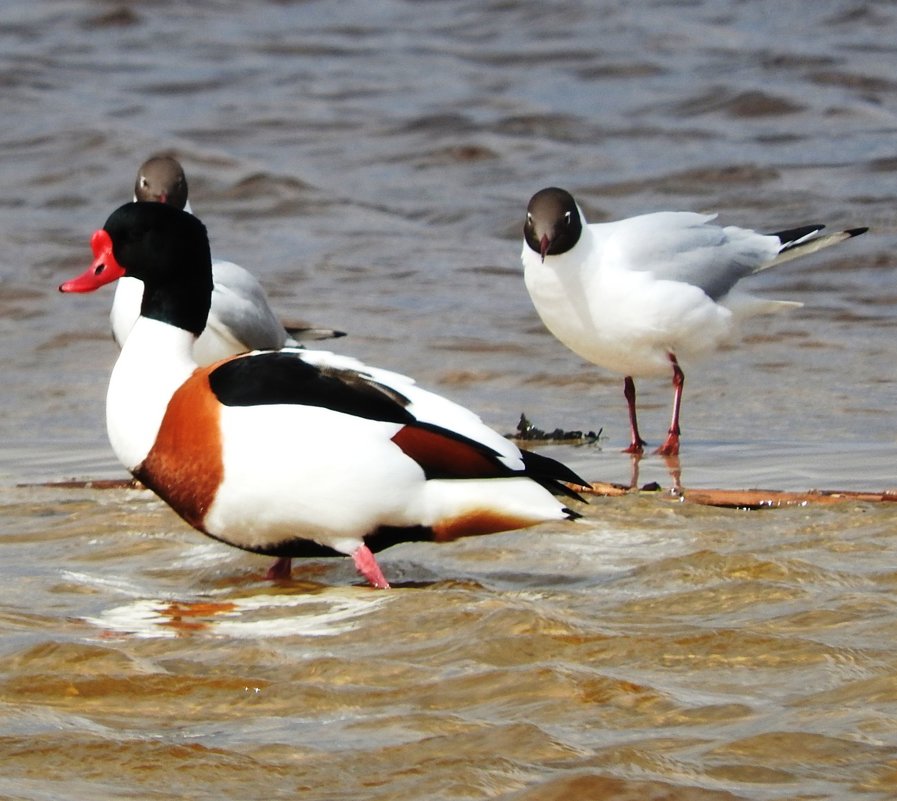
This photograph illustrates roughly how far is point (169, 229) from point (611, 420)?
380 centimetres

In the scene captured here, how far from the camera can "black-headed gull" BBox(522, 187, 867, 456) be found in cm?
838

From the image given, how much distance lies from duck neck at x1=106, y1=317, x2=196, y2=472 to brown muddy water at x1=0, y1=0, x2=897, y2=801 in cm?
48

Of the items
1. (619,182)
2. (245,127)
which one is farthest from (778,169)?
(245,127)

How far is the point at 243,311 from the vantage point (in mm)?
8820

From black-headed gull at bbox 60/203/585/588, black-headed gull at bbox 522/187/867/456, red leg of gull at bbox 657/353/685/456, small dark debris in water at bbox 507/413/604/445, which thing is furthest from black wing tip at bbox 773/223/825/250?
black-headed gull at bbox 60/203/585/588

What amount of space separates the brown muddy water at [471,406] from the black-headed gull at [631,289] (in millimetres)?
467

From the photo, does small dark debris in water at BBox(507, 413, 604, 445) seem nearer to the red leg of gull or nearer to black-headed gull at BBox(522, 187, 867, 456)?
black-headed gull at BBox(522, 187, 867, 456)

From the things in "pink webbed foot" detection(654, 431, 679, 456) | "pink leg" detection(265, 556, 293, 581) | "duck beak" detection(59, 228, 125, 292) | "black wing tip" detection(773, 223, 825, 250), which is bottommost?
"pink leg" detection(265, 556, 293, 581)

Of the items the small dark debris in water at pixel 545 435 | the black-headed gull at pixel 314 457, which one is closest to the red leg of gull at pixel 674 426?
the small dark debris in water at pixel 545 435

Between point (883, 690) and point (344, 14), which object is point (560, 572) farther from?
point (344, 14)

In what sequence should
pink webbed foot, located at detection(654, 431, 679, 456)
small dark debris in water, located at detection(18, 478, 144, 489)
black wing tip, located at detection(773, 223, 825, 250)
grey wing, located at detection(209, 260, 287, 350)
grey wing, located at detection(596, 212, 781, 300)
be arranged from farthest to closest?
black wing tip, located at detection(773, 223, 825, 250) < grey wing, located at detection(209, 260, 287, 350) < grey wing, located at detection(596, 212, 781, 300) < pink webbed foot, located at detection(654, 431, 679, 456) < small dark debris in water, located at detection(18, 478, 144, 489)

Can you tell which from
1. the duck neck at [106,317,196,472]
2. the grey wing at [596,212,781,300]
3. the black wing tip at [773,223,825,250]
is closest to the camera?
the duck neck at [106,317,196,472]

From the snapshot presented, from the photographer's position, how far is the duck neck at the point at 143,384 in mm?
5434

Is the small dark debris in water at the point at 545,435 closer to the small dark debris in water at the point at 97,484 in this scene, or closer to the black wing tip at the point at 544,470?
the small dark debris in water at the point at 97,484
